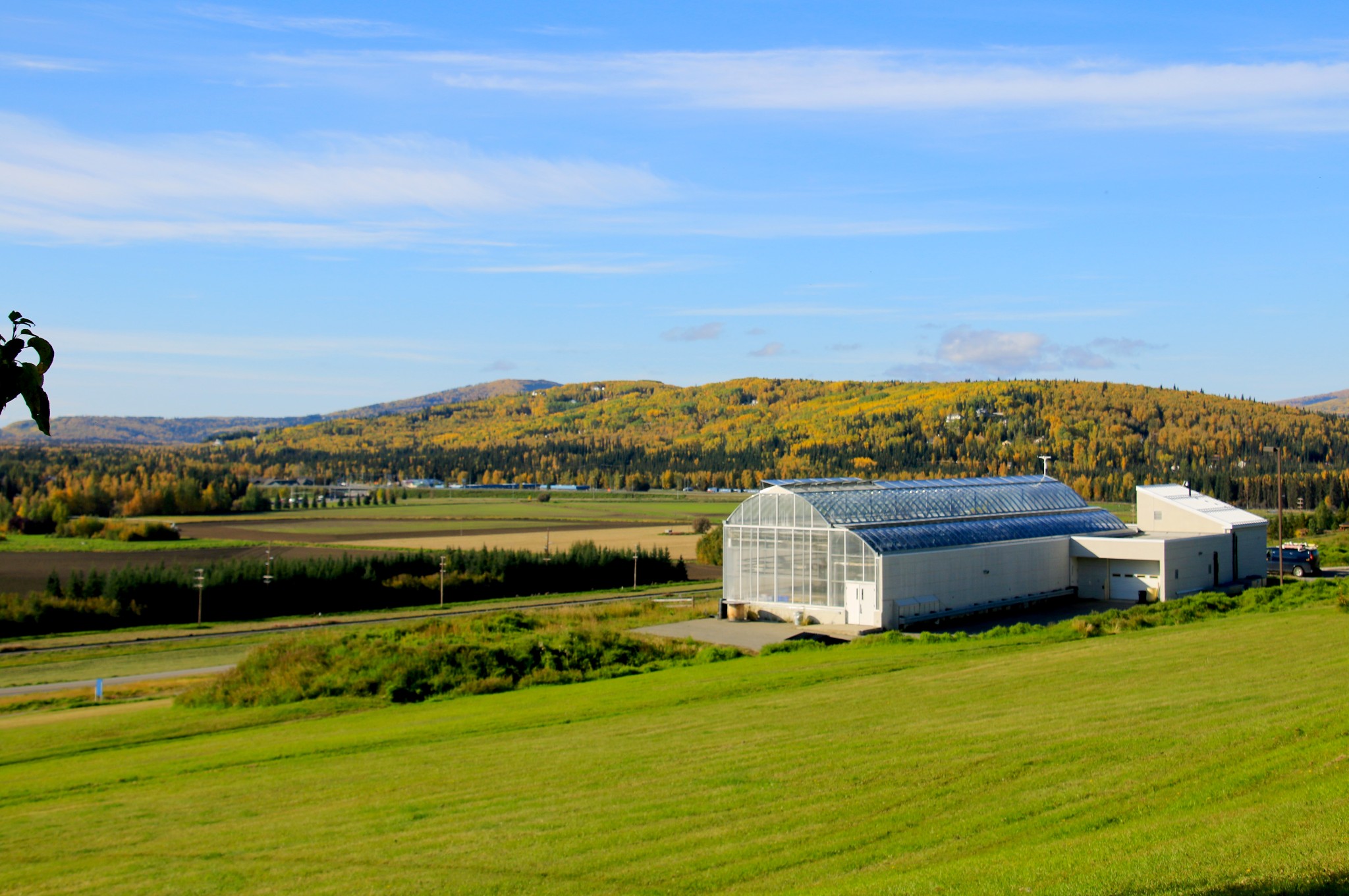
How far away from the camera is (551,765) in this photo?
1839 centimetres

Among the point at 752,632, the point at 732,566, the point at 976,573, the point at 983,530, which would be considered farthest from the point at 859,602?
the point at 983,530

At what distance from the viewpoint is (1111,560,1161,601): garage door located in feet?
173

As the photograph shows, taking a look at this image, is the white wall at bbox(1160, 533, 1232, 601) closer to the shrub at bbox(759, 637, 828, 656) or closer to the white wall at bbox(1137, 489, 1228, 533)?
the white wall at bbox(1137, 489, 1228, 533)

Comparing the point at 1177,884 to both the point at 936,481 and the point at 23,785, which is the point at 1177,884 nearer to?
the point at 23,785

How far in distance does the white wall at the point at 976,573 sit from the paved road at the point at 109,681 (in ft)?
83.8

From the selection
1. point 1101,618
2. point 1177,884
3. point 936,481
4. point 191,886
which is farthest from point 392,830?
point 936,481

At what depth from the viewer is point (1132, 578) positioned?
5412 cm

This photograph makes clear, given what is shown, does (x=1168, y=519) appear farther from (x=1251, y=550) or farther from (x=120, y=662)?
(x=120, y=662)

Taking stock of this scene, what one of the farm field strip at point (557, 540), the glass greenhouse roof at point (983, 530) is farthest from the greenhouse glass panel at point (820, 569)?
the farm field strip at point (557, 540)

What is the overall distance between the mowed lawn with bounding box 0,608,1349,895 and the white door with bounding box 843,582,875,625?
17.5m

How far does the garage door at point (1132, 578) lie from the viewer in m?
52.7

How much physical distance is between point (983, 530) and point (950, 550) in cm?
443

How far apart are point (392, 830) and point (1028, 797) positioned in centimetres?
836

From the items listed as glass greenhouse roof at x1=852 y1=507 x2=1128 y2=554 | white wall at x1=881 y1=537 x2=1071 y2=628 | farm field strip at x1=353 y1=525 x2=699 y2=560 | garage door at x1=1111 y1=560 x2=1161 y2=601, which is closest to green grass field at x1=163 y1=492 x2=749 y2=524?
farm field strip at x1=353 y1=525 x2=699 y2=560
